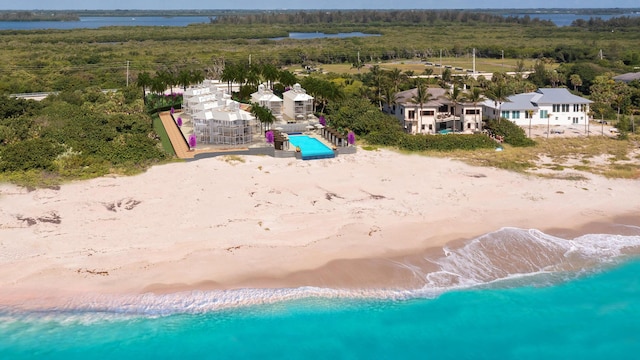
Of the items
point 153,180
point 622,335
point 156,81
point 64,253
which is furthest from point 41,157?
point 622,335

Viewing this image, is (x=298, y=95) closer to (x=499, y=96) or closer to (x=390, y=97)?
(x=390, y=97)

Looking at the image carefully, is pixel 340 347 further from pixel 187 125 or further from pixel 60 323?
pixel 187 125

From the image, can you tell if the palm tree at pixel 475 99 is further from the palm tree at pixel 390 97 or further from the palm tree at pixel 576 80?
the palm tree at pixel 576 80

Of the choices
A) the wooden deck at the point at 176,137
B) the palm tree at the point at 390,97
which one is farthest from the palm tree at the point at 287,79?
the palm tree at the point at 390,97

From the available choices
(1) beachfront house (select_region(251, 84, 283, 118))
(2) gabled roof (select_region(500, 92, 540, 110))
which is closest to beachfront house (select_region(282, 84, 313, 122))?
(1) beachfront house (select_region(251, 84, 283, 118))

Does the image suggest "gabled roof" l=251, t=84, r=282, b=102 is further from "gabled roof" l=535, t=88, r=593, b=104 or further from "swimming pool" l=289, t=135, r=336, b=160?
"gabled roof" l=535, t=88, r=593, b=104

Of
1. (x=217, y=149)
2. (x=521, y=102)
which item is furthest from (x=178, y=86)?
(x=521, y=102)
